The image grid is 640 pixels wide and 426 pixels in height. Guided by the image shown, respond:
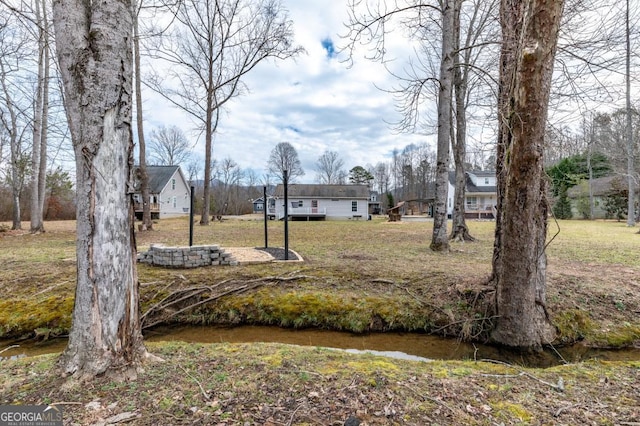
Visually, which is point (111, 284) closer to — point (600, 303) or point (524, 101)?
point (524, 101)

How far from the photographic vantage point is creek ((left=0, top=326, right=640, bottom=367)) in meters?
3.63

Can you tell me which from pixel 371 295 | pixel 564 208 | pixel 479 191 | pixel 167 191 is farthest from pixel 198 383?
pixel 564 208

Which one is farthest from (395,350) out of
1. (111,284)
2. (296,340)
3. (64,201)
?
(64,201)

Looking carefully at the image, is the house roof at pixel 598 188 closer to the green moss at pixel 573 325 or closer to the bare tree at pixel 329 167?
the green moss at pixel 573 325

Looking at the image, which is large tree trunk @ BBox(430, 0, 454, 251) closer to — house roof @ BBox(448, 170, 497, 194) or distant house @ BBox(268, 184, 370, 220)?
distant house @ BBox(268, 184, 370, 220)

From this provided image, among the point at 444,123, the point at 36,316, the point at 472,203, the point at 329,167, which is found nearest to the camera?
the point at 36,316

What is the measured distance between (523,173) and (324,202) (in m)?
25.6

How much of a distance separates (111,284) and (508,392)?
2978mm

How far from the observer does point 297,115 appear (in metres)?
22.1

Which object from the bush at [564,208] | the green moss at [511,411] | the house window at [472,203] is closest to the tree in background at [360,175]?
the house window at [472,203]

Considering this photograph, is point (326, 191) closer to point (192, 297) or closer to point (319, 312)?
point (192, 297)

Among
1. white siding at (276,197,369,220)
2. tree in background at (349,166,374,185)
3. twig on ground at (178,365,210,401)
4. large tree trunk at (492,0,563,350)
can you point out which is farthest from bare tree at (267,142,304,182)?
twig on ground at (178,365,210,401)

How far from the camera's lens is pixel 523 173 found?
3.42 m

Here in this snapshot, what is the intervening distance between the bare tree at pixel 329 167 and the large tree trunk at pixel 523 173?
44.1 m
